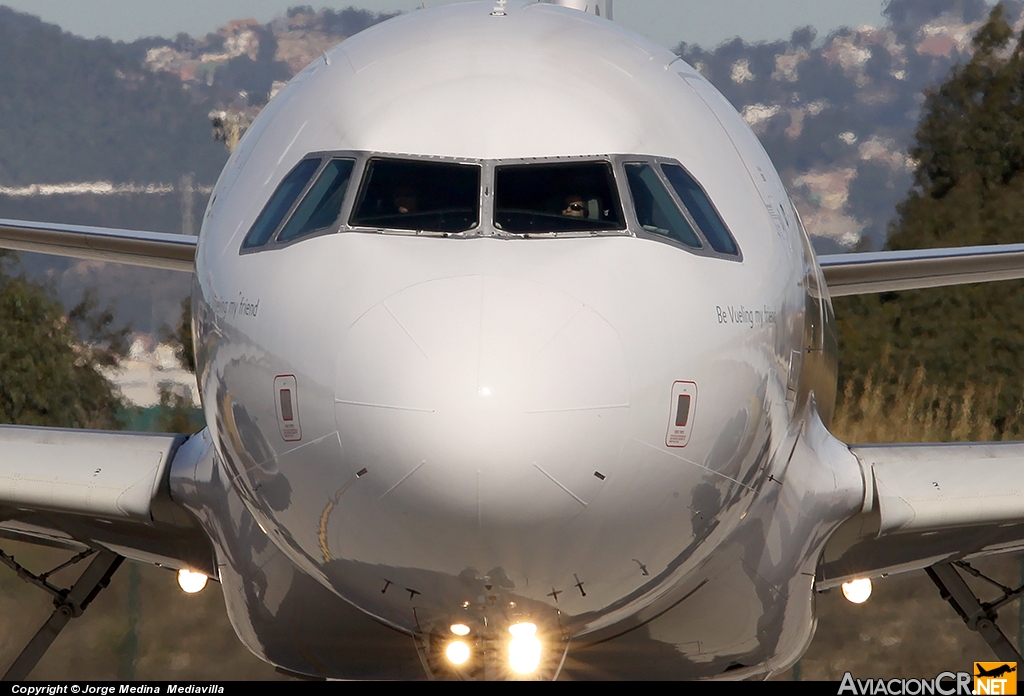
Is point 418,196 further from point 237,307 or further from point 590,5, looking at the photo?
point 590,5

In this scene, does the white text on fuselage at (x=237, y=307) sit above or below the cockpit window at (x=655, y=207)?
below

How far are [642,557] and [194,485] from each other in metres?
3.06

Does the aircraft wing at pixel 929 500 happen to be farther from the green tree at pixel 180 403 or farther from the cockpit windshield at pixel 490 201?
the green tree at pixel 180 403

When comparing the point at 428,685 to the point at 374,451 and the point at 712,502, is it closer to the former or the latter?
the point at 712,502

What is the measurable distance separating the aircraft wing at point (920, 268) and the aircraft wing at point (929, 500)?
80.6 inches

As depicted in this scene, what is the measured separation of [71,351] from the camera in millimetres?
26984

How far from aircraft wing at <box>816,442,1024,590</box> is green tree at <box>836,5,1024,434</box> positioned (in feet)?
59.6

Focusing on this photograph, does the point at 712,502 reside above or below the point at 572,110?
below

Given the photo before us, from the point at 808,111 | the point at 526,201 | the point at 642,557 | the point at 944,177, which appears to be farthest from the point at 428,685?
the point at 944,177

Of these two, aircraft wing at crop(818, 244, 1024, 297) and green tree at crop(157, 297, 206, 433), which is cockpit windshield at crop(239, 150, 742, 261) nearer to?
aircraft wing at crop(818, 244, 1024, 297)

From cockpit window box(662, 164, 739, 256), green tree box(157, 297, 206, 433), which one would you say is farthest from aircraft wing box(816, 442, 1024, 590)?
green tree box(157, 297, 206, 433)

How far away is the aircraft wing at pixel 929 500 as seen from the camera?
7875 millimetres

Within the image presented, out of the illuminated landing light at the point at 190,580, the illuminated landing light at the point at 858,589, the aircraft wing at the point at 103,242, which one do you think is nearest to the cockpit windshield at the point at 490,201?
the illuminated landing light at the point at 190,580

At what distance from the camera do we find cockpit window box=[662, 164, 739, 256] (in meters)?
5.85
